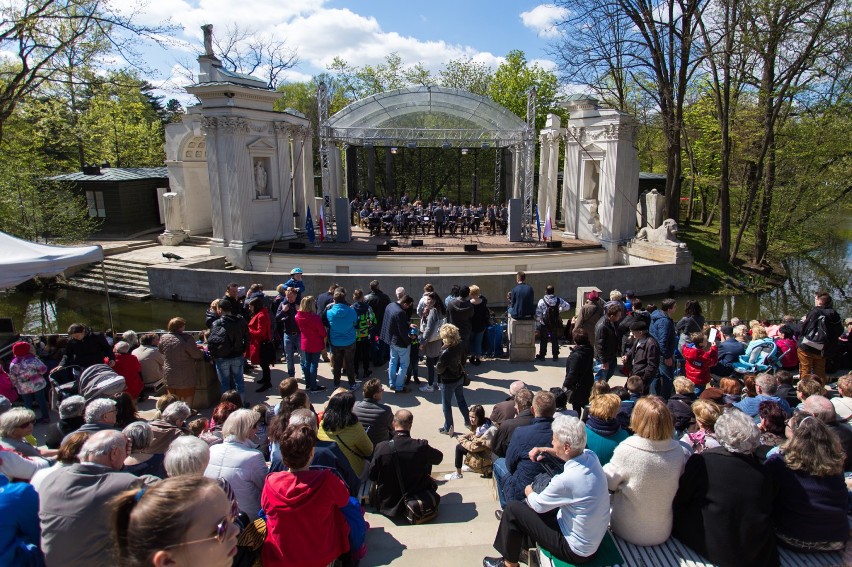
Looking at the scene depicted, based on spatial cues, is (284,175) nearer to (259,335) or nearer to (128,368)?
(259,335)

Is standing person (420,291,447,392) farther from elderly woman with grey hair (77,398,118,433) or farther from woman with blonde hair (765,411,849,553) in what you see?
woman with blonde hair (765,411,849,553)

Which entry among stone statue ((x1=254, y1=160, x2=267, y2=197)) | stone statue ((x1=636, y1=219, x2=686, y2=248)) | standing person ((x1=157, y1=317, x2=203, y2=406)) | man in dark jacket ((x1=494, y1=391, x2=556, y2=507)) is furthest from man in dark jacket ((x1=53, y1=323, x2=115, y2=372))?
stone statue ((x1=636, y1=219, x2=686, y2=248))

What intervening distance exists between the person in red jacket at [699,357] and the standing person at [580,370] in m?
1.32

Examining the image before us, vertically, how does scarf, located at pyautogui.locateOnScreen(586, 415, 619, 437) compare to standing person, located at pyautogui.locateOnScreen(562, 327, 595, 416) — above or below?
above

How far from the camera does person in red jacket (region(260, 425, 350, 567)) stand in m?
2.92

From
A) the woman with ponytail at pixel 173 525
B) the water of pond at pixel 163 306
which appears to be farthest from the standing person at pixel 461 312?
the water of pond at pixel 163 306

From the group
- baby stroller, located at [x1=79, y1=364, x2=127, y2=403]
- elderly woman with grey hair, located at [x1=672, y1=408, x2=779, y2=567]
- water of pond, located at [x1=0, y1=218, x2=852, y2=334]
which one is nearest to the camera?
elderly woman with grey hair, located at [x1=672, y1=408, x2=779, y2=567]

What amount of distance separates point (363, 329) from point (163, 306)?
11.0 m

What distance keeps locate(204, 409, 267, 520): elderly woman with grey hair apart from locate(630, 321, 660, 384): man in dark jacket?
4.58m

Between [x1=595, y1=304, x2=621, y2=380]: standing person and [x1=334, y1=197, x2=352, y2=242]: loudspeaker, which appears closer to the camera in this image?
[x1=595, y1=304, x2=621, y2=380]: standing person

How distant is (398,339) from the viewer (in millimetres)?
7586

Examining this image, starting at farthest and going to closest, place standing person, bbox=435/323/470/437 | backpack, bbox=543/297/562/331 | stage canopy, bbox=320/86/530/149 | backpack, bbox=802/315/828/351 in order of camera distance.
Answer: stage canopy, bbox=320/86/530/149 → backpack, bbox=543/297/562/331 → backpack, bbox=802/315/828/351 → standing person, bbox=435/323/470/437

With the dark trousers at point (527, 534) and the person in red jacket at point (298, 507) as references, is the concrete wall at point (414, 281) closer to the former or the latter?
the dark trousers at point (527, 534)

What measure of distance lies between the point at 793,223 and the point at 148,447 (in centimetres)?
2327
